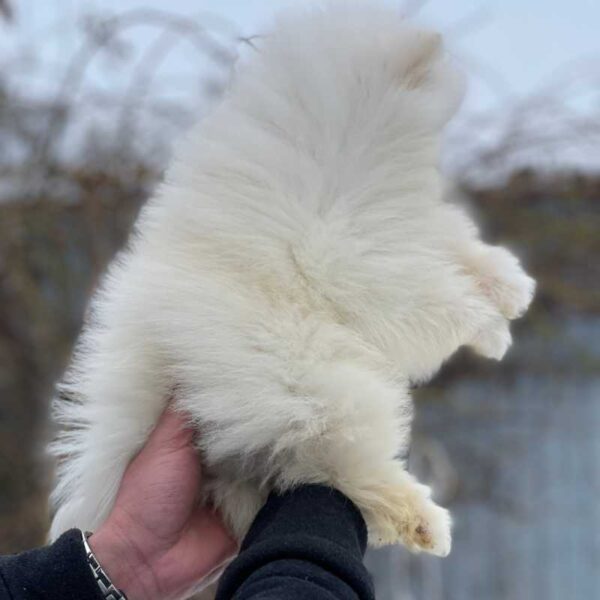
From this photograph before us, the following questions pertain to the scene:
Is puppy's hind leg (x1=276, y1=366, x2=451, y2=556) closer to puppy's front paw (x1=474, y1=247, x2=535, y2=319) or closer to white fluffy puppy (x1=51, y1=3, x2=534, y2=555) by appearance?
white fluffy puppy (x1=51, y1=3, x2=534, y2=555)

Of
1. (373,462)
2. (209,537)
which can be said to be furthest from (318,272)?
(209,537)

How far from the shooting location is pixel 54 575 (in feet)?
2.69

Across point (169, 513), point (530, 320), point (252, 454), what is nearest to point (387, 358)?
point (252, 454)

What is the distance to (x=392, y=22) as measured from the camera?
0.79m

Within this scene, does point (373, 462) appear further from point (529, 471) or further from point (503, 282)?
point (529, 471)

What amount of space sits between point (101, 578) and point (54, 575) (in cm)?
5

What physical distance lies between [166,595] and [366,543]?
0.24 metres

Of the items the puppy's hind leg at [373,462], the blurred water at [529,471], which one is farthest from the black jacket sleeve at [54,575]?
the blurred water at [529,471]

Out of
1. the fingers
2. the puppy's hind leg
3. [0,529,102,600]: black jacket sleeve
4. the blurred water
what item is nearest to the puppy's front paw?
the puppy's hind leg

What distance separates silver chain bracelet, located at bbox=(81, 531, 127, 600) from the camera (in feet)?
2.74

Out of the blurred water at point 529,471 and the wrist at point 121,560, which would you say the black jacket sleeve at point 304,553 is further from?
the blurred water at point 529,471

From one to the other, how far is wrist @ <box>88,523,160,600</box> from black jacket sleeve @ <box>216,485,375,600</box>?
4.9 inches

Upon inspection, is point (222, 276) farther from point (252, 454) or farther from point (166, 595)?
point (166, 595)

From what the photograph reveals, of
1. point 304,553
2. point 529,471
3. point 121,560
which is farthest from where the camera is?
point 529,471
